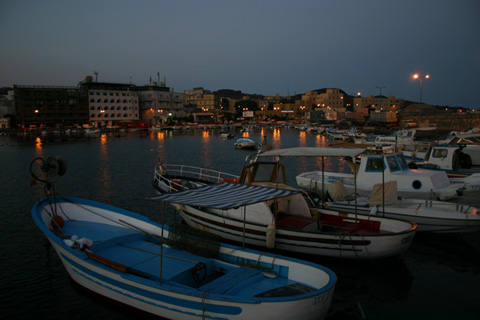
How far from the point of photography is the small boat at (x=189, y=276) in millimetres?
7148

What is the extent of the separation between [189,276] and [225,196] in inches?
96.0

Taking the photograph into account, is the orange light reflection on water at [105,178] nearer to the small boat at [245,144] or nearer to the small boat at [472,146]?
the small boat at [245,144]

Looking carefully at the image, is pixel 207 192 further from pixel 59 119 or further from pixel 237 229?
pixel 59 119

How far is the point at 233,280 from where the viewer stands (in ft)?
27.3

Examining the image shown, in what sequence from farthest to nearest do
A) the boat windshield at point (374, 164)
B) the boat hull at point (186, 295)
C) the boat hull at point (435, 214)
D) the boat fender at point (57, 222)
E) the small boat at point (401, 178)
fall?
the boat windshield at point (374, 164)
the small boat at point (401, 178)
the boat hull at point (435, 214)
the boat fender at point (57, 222)
the boat hull at point (186, 295)

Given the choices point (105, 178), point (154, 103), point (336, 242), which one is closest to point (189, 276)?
point (336, 242)

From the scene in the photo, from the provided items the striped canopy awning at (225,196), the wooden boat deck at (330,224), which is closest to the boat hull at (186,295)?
the striped canopy awning at (225,196)

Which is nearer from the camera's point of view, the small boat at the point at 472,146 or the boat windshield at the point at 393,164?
the boat windshield at the point at 393,164

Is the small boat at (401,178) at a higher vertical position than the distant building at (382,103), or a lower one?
lower

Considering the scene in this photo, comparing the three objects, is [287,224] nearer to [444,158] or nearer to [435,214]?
[435,214]

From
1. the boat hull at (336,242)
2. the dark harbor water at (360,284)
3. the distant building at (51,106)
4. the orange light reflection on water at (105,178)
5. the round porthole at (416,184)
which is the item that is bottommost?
the dark harbor water at (360,284)

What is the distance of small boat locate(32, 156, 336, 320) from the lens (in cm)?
715

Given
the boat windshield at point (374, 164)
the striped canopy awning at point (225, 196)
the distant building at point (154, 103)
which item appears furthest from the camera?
the distant building at point (154, 103)

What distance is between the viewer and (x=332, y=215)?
1341 cm
